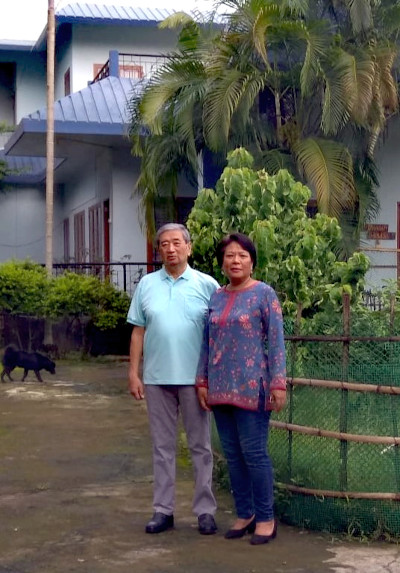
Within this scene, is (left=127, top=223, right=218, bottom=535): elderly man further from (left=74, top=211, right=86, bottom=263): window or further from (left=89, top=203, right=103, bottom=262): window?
(left=74, top=211, right=86, bottom=263): window

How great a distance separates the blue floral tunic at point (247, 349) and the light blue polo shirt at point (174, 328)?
20 centimetres

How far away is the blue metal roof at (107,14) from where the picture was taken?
20.3 meters

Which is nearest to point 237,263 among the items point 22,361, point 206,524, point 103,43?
point 206,524

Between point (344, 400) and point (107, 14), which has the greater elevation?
point (107, 14)

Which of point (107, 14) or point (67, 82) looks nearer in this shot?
point (107, 14)

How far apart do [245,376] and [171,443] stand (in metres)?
0.74

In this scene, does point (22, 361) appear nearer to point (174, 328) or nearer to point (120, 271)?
point (120, 271)

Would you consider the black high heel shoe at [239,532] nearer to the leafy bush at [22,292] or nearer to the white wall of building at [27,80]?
the leafy bush at [22,292]

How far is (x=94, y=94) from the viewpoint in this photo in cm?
1606

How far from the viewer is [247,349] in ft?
17.4

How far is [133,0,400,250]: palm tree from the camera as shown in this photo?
40.4 ft

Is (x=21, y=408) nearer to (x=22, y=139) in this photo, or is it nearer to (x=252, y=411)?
(x=252, y=411)

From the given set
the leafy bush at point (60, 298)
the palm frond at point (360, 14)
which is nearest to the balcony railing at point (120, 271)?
the leafy bush at point (60, 298)

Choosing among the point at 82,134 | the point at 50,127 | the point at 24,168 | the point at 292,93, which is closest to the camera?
the point at 292,93
